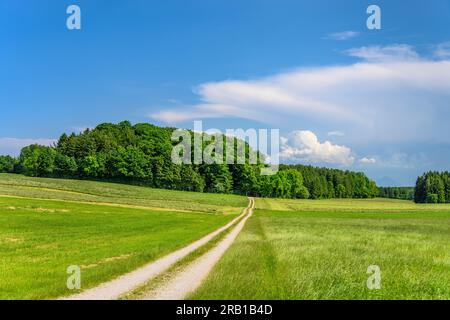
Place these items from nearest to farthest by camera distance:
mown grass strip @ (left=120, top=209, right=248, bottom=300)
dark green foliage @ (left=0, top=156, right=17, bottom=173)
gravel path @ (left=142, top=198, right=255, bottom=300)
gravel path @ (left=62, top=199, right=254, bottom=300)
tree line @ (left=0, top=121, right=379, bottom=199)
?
gravel path @ (left=62, top=199, right=254, bottom=300), gravel path @ (left=142, top=198, right=255, bottom=300), mown grass strip @ (left=120, top=209, right=248, bottom=300), tree line @ (left=0, top=121, right=379, bottom=199), dark green foliage @ (left=0, top=156, right=17, bottom=173)

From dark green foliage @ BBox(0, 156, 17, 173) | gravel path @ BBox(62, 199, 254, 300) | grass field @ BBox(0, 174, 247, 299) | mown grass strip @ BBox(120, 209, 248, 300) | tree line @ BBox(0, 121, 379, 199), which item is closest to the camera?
gravel path @ BBox(62, 199, 254, 300)

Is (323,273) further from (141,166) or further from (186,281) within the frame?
(141,166)

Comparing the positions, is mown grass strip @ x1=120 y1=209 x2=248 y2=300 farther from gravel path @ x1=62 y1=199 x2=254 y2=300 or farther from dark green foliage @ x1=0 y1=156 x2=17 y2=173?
dark green foliage @ x1=0 y1=156 x2=17 y2=173

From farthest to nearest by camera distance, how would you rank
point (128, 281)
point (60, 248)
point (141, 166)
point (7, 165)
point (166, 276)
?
point (7, 165)
point (141, 166)
point (60, 248)
point (166, 276)
point (128, 281)

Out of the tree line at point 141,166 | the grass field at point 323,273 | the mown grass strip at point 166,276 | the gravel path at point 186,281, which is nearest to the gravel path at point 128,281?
the mown grass strip at point 166,276

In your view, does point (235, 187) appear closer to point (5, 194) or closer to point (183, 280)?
point (5, 194)

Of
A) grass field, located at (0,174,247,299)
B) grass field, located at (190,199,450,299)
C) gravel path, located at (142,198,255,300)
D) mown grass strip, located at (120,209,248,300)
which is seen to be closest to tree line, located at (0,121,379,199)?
grass field, located at (0,174,247,299)

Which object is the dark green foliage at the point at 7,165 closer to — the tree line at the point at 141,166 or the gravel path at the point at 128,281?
the tree line at the point at 141,166

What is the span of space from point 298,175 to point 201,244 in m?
152

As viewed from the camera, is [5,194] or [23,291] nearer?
[23,291]

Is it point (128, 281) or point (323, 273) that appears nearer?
point (128, 281)

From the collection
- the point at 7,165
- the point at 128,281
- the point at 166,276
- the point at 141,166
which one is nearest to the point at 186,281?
the point at 166,276
